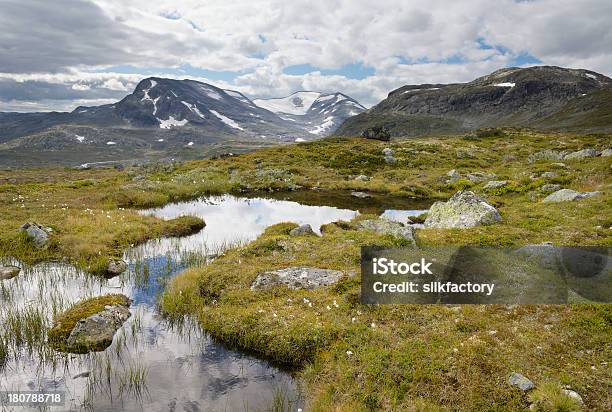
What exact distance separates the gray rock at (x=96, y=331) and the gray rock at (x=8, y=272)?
8.68m

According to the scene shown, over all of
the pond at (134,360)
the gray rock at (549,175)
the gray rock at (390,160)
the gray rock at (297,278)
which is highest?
the gray rock at (390,160)

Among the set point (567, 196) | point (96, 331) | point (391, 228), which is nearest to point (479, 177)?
point (567, 196)

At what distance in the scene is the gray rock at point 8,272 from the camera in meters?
20.7

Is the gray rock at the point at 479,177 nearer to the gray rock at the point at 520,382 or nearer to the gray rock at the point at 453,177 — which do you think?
the gray rock at the point at 453,177

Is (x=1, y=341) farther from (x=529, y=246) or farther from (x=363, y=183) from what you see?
(x=363, y=183)

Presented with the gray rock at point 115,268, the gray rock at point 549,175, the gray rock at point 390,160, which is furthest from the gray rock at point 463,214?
the gray rock at point 390,160

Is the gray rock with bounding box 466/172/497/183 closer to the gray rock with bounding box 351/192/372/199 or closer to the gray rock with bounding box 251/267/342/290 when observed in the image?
the gray rock with bounding box 351/192/372/199

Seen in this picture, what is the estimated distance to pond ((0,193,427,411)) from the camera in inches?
466

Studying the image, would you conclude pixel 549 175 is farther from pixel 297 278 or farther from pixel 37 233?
pixel 37 233

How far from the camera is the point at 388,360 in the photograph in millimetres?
12312

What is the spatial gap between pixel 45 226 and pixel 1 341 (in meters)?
16.2

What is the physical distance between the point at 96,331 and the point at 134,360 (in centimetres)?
247

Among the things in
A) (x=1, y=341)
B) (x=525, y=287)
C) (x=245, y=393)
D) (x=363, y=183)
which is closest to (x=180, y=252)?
(x=1, y=341)

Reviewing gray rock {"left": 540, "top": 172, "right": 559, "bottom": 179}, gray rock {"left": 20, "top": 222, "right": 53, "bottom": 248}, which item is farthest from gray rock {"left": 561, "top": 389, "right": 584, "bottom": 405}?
gray rock {"left": 540, "top": 172, "right": 559, "bottom": 179}
